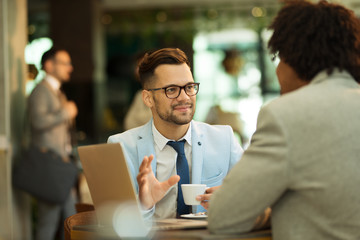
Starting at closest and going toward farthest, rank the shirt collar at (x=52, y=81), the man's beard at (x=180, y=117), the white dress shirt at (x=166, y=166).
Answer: the white dress shirt at (x=166, y=166), the man's beard at (x=180, y=117), the shirt collar at (x=52, y=81)

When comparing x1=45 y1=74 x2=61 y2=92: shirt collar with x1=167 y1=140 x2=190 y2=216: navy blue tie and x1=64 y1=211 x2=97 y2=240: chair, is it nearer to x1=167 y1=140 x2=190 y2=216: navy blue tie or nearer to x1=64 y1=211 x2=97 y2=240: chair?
x1=167 y1=140 x2=190 y2=216: navy blue tie

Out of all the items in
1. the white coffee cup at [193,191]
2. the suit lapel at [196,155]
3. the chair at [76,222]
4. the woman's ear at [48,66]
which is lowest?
the chair at [76,222]

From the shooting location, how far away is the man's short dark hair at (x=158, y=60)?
2428 mm

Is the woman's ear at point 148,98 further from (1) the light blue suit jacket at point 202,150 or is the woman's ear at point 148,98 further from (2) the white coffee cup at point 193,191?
(2) the white coffee cup at point 193,191

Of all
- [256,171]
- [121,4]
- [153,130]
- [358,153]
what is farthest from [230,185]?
[121,4]

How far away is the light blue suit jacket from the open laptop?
429 millimetres

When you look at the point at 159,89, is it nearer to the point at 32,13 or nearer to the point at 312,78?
the point at 312,78

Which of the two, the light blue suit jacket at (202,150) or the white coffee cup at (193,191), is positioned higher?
the light blue suit jacket at (202,150)

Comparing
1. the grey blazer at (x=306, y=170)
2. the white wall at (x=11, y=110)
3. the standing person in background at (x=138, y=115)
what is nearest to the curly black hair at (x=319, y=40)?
the grey blazer at (x=306, y=170)

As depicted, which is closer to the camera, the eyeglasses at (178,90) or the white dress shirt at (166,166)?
the white dress shirt at (166,166)

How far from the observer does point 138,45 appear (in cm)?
1205

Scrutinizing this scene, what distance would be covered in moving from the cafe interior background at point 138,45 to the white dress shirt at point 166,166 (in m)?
3.12

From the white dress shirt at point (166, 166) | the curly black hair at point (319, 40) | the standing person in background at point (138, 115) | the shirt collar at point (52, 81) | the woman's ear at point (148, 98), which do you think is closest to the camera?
the curly black hair at point (319, 40)

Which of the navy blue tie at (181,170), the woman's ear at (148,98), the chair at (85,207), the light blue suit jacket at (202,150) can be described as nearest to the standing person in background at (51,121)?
the chair at (85,207)
